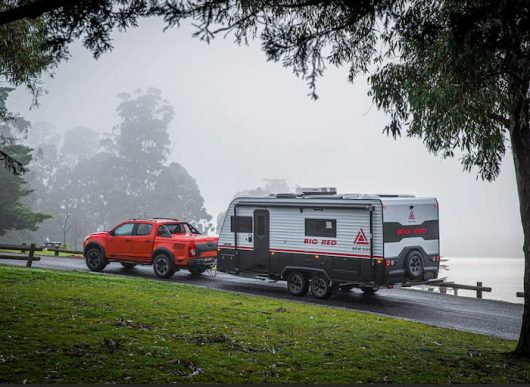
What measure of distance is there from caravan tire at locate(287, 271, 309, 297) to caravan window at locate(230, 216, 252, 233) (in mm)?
2132

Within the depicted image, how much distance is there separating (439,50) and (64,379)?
8493mm

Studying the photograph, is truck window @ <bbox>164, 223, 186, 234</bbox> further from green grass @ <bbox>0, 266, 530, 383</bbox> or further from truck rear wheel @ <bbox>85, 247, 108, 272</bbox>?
green grass @ <bbox>0, 266, 530, 383</bbox>

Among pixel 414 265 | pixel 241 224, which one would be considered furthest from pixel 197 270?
pixel 414 265

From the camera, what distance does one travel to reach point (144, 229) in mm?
21703

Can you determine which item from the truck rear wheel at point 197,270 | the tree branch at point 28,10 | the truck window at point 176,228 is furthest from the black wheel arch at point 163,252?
the tree branch at point 28,10

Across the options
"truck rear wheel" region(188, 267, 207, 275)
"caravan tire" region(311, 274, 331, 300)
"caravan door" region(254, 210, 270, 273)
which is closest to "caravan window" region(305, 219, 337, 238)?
"caravan tire" region(311, 274, 331, 300)

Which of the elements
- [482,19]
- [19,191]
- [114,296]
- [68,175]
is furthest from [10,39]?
[68,175]

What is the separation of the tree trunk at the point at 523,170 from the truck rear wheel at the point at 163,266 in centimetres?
1243

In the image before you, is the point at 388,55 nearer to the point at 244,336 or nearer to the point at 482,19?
the point at 482,19

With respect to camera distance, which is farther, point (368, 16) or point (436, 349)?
point (436, 349)

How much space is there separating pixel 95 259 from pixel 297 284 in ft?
27.6

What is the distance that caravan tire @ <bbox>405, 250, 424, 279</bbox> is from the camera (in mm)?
17094

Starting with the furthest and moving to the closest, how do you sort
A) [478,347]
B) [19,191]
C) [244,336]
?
[19,191] → [478,347] → [244,336]

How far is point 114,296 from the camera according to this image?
573 inches
